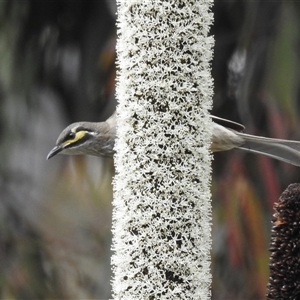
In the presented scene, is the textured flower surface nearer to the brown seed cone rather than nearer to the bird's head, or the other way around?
the brown seed cone

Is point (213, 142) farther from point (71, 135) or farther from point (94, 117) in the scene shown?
point (94, 117)

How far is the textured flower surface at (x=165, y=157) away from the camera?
1318 millimetres

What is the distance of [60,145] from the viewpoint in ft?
7.11

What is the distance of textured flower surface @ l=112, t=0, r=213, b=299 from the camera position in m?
1.32

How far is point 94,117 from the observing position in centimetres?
387

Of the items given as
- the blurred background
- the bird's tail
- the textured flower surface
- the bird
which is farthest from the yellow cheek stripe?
the blurred background

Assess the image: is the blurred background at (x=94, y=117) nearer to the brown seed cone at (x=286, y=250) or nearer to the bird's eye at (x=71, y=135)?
the bird's eye at (x=71, y=135)

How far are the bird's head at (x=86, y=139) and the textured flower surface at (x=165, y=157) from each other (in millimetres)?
837

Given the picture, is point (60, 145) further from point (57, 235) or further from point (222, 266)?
point (57, 235)

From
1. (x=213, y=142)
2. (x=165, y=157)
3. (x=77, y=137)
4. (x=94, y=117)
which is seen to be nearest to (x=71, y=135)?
(x=77, y=137)

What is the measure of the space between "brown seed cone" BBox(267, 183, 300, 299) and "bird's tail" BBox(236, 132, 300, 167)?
0.56m

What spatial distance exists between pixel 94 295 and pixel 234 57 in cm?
164

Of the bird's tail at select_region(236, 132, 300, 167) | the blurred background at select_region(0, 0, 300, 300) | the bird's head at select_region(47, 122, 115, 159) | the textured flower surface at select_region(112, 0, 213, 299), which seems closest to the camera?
the textured flower surface at select_region(112, 0, 213, 299)

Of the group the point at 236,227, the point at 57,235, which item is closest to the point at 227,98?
the point at 236,227
